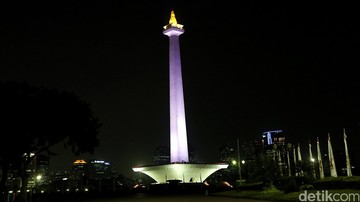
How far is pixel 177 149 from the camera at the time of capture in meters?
86.6

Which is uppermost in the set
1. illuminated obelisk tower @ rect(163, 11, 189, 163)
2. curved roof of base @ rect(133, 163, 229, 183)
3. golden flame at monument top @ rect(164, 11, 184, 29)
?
golden flame at monument top @ rect(164, 11, 184, 29)

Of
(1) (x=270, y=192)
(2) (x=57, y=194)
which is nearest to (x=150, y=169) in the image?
(2) (x=57, y=194)

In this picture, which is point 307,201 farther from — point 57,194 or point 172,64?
point 172,64

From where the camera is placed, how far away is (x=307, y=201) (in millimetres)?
28000

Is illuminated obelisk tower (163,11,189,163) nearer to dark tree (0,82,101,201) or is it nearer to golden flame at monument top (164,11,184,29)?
golden flame at monument top (164,11,184,29)

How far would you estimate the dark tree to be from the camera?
27.2 m

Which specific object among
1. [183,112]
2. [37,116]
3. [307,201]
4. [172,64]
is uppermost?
[172,64]

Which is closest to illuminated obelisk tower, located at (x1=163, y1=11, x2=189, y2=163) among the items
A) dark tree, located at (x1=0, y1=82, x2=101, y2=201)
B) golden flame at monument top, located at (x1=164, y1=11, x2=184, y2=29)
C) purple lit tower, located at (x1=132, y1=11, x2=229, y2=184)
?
purple lit tower, located at (x1=132, y1=11, x2=229, y2=184)

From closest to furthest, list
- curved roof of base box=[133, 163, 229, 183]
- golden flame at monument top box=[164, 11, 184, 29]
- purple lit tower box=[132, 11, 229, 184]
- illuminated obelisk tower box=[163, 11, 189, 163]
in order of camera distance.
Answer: curved roof of base box=[133, 163, 229, 183], purple lit tower box=[132, 11, 229, 184], illuminated obelisk tower box=[163, 11, 189, 163], golden flame at monument top box=[164, 11, 184, 29]

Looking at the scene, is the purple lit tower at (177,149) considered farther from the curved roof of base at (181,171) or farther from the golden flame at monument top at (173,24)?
the golden flame at monument top at (173,24)

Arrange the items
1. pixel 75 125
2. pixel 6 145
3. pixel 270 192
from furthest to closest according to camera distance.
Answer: pixel 270 192
pixel 75 125
pixel 6 145

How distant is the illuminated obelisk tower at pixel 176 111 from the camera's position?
3413 inches

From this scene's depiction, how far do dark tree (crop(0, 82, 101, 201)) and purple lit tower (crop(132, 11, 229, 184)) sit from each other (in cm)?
5324

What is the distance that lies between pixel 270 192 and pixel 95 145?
18.3 metres
